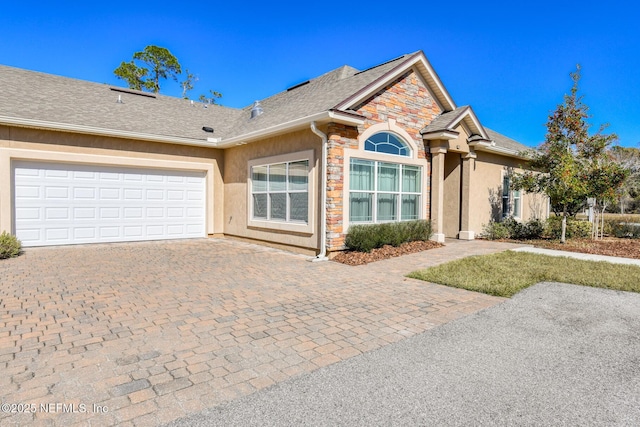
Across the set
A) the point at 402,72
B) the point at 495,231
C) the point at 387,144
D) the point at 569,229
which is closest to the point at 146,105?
the point at 387,144

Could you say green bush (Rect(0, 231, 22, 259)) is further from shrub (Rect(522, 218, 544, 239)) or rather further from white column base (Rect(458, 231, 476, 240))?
shrub (Rect(522, 218, 544, 239))

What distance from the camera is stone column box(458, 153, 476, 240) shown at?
42.0 ft

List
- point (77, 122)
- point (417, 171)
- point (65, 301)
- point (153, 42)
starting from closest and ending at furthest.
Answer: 1. point (65, 301)
2. point (77, 122)
3. point (417, 171)
4. point (153, 42)

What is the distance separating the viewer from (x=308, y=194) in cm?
1023

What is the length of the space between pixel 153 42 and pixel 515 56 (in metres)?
29.2

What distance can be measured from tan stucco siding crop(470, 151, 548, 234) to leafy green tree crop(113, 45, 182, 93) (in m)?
28.3

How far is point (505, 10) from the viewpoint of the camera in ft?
40.7

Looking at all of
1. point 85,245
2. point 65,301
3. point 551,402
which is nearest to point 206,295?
point 65,301

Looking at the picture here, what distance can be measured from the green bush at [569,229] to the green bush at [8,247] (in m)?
17.6

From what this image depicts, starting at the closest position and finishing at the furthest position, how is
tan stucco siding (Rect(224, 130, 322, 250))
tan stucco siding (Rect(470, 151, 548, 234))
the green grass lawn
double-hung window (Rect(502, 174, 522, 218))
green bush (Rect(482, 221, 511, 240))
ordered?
the green grass lawn < tan stucco siding (Rect(224, 130, 322, 250)) < tan stucco siding (Rect(470, 151, 548, 234)) < green bush (Rect(482, 221, 511, 240)) < double-hung window (Rect(502, 174, 522, 218))

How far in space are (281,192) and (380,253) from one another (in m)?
3.66

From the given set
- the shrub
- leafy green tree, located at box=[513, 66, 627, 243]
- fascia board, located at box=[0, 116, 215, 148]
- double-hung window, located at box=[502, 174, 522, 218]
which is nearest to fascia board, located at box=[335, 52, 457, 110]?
leafy green tree, located at box=[513, 66, 627, 243]

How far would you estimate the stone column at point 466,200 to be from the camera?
504 inches

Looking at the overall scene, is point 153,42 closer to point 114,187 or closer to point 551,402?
point 114,187
